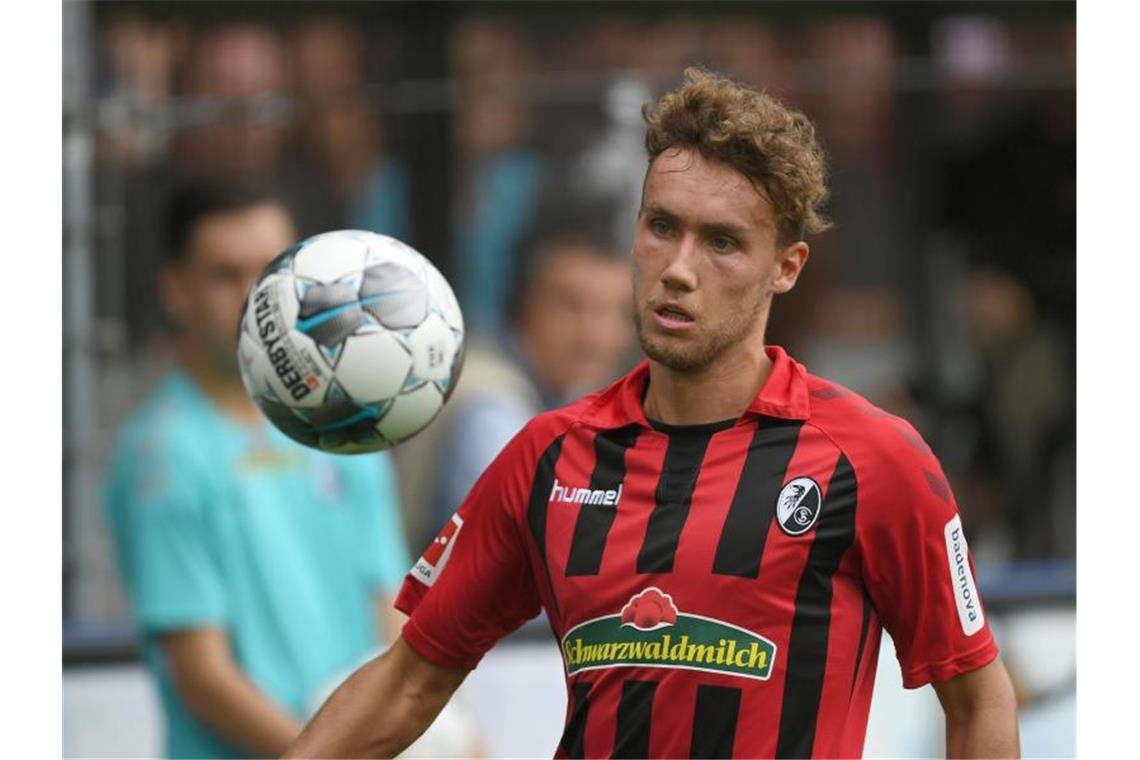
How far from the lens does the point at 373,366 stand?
14.7ft

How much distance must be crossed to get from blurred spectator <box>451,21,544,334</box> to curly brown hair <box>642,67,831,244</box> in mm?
4936

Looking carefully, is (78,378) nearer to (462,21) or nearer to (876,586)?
(462,21)

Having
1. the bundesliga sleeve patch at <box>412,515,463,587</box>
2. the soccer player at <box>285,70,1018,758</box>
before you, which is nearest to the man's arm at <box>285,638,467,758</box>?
the soccer player at <box>285,70,1018,758</box>

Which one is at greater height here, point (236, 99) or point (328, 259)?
point (236, 99)

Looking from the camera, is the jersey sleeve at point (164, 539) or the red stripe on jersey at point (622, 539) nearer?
the red stripe on jersey at point (622, 539)

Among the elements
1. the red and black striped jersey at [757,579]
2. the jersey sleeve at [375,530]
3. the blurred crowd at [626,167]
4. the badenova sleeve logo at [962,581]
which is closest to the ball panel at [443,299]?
the red and black striped jersey at [757,579]

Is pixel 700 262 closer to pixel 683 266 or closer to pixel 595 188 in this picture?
pixel 683 266

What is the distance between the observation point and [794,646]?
13.1 ft

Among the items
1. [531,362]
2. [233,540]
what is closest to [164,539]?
[233,540]

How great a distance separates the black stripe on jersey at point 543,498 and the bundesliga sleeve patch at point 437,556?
0.73 ft

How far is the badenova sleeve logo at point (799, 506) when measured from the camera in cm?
403

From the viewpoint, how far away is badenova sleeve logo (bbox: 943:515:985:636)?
4.03 metres

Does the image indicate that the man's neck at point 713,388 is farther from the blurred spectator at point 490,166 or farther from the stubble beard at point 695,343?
the blurred spectator at point 490,166

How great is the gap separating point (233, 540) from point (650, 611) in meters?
3.21
